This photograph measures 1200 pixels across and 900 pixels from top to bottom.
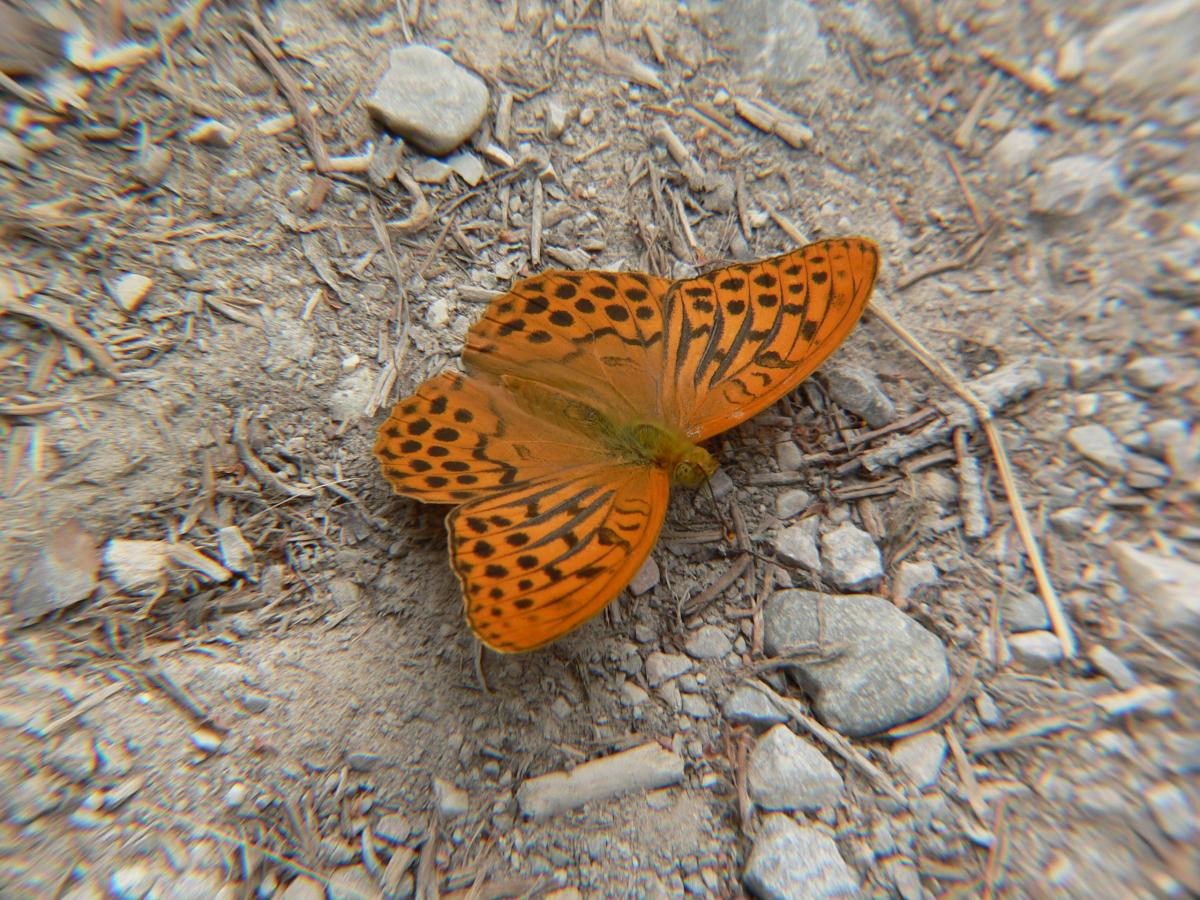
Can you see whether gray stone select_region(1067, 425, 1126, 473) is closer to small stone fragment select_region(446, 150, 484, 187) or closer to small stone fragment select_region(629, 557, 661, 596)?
small stone fragment select_region(629, 557, 661, 596)

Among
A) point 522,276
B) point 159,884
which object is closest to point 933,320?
point 522,276

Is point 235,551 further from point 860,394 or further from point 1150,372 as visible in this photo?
point 1150,372

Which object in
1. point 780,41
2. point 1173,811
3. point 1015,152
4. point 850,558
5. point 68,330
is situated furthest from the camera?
point 780,41

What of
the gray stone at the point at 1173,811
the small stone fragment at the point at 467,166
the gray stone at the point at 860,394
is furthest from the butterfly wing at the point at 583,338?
the gray stone at the point at 1173,811

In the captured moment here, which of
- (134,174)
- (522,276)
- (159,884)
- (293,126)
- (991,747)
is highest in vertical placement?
(293,126)

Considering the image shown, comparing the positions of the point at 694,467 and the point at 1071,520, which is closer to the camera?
the point at 1071,520

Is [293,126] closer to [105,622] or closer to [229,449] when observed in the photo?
[229,449]

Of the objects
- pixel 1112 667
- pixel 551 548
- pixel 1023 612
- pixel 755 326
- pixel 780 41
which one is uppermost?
pixel 780 41

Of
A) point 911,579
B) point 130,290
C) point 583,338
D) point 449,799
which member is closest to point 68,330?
point 130,290
